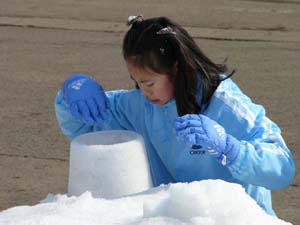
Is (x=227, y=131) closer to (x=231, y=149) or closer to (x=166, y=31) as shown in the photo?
(x=231, y=149)

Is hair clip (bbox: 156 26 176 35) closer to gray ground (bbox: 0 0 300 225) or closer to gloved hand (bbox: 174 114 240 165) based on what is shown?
gloved hand (bbox: 174 114 240 165)

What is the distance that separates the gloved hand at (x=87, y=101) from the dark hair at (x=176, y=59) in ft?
0.56

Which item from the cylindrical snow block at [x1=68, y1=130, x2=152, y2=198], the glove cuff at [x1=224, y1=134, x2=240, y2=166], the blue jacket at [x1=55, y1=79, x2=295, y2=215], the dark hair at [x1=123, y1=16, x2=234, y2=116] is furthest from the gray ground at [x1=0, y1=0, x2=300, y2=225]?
the cylindrical snow block at [x1=68, y1=130, x2=152, y2=198]

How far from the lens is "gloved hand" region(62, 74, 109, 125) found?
2.55 meters

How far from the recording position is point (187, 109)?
2521 mm

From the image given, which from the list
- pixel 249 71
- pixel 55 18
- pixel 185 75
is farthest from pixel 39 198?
pixel 55 18

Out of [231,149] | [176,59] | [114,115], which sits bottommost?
[114,115]

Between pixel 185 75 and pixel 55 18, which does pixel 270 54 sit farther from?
pixel 185 75

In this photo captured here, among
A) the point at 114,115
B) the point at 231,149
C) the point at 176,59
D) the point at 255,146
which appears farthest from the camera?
the point at 114,115

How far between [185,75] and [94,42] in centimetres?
561

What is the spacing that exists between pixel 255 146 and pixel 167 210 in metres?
0.72

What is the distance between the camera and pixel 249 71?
6824 millimetres

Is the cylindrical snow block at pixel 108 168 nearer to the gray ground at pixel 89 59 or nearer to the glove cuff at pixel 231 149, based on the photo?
the glove cuff at pixel 231 149

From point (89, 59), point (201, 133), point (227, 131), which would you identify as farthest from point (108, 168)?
point (89, 59)
